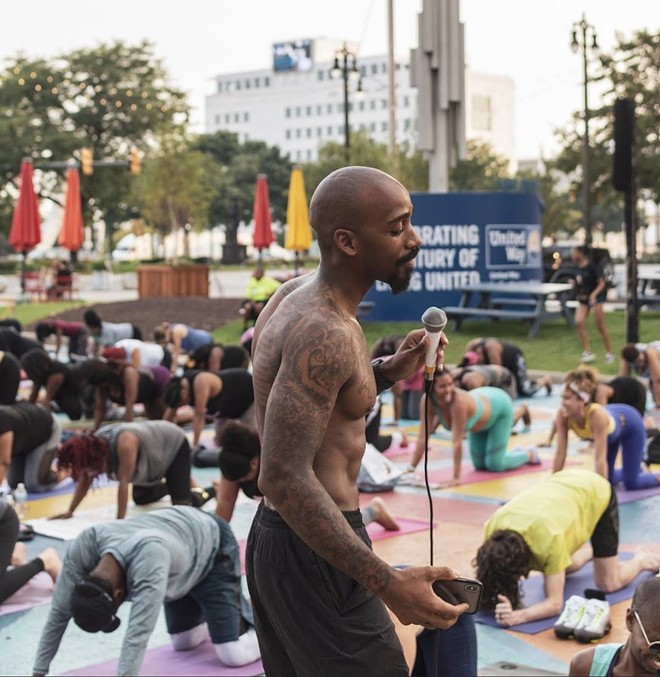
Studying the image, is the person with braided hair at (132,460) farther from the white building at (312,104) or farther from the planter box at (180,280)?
the white building at (312,104)

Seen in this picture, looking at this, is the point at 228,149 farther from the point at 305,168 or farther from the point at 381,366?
the point at 381,366

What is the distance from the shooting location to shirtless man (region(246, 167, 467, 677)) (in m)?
3.27

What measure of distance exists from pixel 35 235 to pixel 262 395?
26.6m

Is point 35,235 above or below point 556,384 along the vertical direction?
above

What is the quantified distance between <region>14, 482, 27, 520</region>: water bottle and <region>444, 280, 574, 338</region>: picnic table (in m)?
12.1

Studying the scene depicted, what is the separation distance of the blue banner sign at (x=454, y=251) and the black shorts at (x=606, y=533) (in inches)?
639

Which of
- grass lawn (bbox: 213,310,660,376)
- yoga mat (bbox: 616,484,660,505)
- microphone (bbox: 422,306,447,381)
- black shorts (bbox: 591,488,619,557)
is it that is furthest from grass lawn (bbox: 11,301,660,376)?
microphone (bbox: 422,306,447,381)

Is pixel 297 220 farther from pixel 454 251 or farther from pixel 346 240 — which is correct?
pixel 346 240

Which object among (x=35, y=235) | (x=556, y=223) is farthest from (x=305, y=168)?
(x=35, y=235)

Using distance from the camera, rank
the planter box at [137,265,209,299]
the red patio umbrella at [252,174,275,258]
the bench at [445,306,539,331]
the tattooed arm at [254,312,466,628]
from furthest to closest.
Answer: the planter box at [137,265,209,299] < the red patio umbrella at [252,174,275,258] < the bench at [445,306,539,331] < the tattooed arm at [254,312,466,628]

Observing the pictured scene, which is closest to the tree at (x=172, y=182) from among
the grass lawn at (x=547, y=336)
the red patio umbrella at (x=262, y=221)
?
the red patio umbrella at (x=262, y=221)

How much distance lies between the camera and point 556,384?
1856cm

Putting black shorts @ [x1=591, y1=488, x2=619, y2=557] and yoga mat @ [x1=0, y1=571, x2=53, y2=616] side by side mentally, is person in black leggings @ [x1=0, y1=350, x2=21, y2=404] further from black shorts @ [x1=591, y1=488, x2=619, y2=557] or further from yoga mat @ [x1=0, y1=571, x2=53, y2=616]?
black shorts @ [x1=591, y1=488, x2=619, y2=557]

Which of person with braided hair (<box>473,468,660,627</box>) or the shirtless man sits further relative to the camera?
person with braided hair (<box>473,468,660,627</box>)
